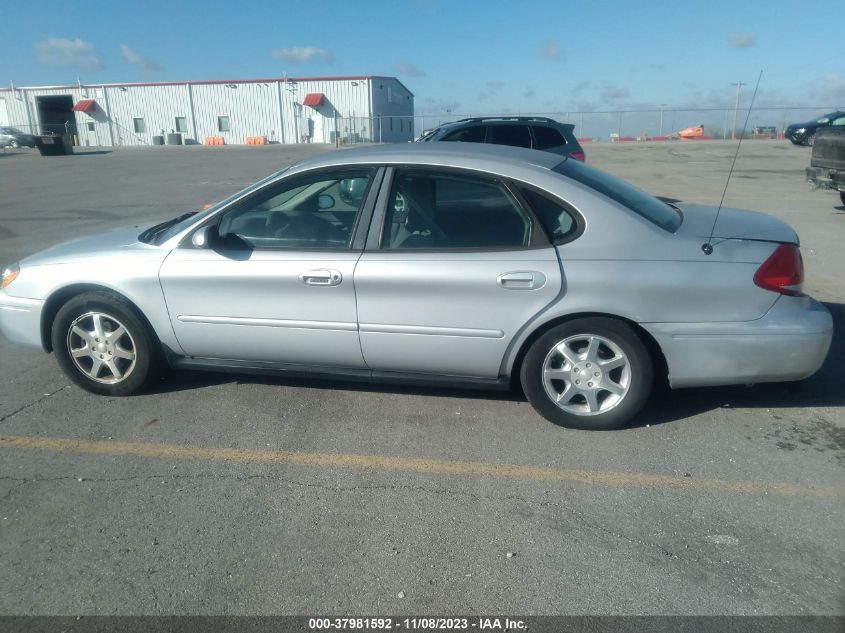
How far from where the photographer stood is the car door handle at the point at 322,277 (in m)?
3.98

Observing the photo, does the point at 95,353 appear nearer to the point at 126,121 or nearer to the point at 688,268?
the point at 688,268

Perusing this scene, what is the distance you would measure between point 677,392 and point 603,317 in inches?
43.0

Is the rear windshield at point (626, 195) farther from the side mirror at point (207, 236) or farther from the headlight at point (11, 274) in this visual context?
the headlight at point (11, 274)

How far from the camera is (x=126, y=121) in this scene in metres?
61.0

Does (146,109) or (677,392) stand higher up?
(146,109)

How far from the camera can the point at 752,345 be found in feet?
12.2

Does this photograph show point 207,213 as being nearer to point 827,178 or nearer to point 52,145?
point 827,178

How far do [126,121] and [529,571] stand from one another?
67039 millimetres

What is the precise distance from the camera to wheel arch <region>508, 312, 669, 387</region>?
3.79 m

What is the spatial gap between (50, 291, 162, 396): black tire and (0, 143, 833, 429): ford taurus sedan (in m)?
0.01

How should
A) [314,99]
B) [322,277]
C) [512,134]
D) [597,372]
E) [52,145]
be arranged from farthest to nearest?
1. [314,99]
2. [52,145]
3. [512,134]
4. [322,277]
5. [597,372]

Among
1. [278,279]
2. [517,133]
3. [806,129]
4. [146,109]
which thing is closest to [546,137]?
[517,133]

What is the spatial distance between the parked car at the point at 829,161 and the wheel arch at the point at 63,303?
12004mm

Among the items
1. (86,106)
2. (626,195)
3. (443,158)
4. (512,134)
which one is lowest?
(626,195)
